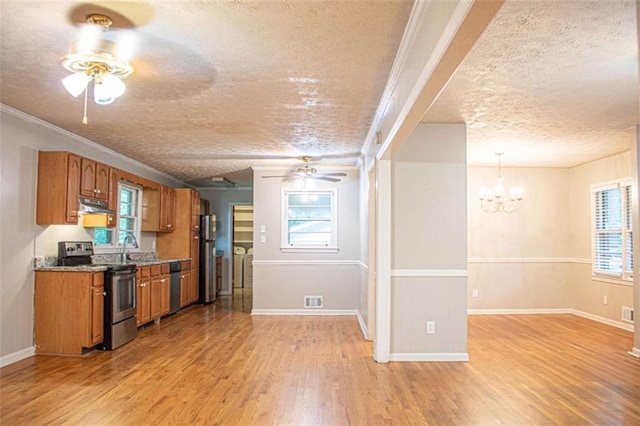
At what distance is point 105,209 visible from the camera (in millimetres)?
5660

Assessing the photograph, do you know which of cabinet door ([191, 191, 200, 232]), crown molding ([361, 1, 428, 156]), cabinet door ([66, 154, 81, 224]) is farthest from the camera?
cabinet door ([191, 191, 200, 232])

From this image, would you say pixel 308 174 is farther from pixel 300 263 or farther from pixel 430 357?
pixel 430 357

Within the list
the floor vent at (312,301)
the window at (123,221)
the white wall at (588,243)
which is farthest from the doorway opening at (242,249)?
the white wall at (588,243)

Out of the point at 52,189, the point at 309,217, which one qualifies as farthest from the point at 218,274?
the point at 52,189

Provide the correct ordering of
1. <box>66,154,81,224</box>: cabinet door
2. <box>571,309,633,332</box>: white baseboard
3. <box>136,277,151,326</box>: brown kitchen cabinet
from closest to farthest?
<box>66,154,81,224</box>: cabinet door
<box>136,277,151,326</box>: brown kitchen cabinet
<box>571,309,633,332</box>: white baseboard

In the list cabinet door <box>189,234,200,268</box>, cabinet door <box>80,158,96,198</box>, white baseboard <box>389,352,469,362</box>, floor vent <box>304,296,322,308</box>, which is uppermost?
cabinet door <box>80,158,96,198</box>

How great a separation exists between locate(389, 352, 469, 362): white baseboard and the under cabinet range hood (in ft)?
12.6

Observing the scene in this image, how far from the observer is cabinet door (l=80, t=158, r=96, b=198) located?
5090 millimetres

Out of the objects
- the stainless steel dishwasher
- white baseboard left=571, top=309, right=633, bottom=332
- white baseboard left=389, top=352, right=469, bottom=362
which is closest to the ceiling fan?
the stainless steel dishwasher

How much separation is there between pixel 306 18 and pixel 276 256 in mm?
5272

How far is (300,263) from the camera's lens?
24.2 ft

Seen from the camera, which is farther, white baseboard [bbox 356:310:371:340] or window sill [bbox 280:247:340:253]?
window sill [bbox 280:247:340:253]

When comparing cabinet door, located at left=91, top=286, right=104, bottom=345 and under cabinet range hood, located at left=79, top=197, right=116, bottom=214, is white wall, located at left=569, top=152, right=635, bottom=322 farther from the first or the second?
under cabinet range hood, located at left=79, top=197, right=116, bottom=214

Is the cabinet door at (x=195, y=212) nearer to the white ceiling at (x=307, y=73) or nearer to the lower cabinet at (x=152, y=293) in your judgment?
the lower cabinet at (x=152, y=293)
